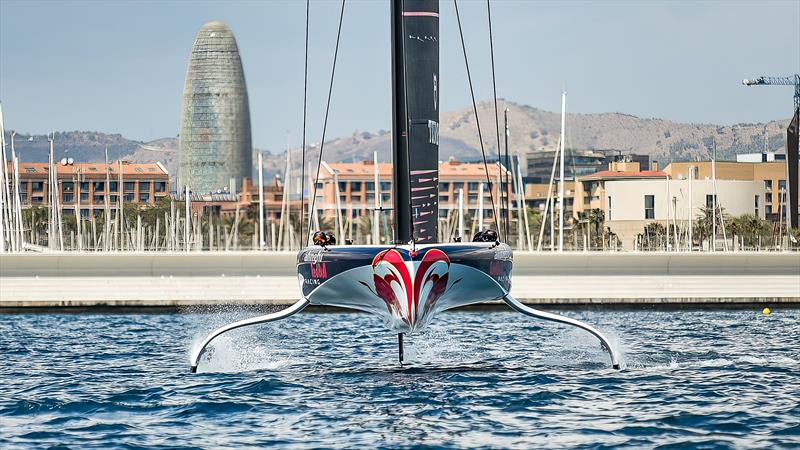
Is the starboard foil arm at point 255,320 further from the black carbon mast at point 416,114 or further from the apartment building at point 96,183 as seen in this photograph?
the apartment building at point 96,183

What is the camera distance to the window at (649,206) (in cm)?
13288

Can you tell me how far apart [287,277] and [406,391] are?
1298 inches

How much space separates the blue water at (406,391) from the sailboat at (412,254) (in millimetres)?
1356

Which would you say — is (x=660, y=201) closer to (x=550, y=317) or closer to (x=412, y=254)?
(x=550, y=317)

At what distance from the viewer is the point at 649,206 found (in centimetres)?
13325

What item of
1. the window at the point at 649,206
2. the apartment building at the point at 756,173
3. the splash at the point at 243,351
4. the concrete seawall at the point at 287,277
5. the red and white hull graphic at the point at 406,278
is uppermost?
the apartment building at the point at 756,173

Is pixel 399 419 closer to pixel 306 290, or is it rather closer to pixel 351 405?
pixel 351 405

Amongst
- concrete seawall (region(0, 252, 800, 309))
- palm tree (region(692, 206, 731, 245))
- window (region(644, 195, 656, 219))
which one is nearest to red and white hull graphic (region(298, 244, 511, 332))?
concrete seawall (region(0, 252, 800, 309))

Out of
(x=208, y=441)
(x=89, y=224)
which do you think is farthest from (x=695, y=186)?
(x=208, y=441)

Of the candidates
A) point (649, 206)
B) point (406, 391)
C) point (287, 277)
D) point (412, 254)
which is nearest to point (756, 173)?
point (649, 206)

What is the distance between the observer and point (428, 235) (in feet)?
80.8

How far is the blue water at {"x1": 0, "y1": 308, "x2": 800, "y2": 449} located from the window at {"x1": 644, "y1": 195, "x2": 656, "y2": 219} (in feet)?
318

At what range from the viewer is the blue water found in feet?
58.4

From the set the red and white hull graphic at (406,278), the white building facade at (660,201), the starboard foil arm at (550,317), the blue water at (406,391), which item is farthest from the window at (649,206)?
the red and white hull graphic at (406,278)
